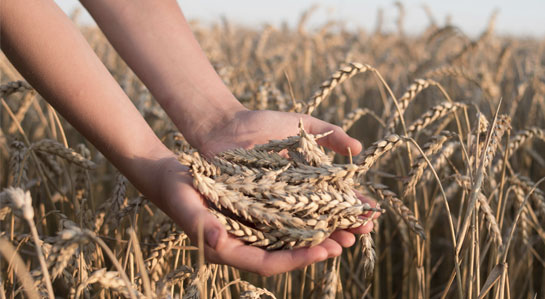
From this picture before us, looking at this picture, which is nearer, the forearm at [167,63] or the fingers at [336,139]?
the fingers at [336,139]

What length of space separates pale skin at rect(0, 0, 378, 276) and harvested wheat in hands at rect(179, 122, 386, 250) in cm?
4

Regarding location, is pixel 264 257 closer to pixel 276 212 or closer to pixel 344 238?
pixel 276 212

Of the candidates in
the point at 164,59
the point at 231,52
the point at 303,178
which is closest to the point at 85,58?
the point at 164,59

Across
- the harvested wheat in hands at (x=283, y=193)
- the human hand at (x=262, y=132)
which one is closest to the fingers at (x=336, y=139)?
the human hand at (x=262, y=132)

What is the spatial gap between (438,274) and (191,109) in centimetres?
160

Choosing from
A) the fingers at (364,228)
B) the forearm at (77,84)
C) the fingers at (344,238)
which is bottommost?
the fingers at (344,238)

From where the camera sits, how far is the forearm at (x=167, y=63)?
5.20ft

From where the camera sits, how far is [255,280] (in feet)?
5.24

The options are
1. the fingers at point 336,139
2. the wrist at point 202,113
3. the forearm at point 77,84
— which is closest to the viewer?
the forearm at point 77,84

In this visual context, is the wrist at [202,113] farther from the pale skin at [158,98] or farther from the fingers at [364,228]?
the fingers at [364,228]

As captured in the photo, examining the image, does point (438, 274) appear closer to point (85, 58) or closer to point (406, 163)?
point (406, 163)

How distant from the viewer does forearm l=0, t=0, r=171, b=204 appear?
1128 mm

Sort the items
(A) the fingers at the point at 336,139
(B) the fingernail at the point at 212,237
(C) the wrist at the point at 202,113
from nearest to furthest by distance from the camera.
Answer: (B) the fingernail at the point at 212,237 < (A) the fingers at the point at 336,139 < (C) the wrist at the point at 202,113

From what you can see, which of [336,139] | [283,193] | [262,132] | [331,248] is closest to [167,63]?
[262,132]
